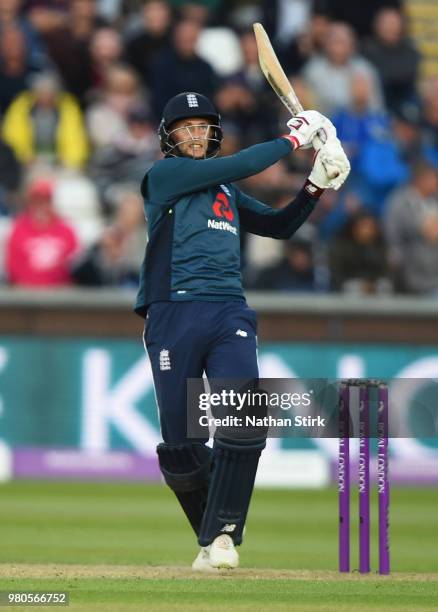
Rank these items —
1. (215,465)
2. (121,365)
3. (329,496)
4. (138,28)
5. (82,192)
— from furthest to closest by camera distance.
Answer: (138,28) < (82,192) < (121,365) < (329,496) < (215,465)

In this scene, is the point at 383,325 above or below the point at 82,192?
below

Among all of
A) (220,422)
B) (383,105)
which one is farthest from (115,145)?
(220,422)

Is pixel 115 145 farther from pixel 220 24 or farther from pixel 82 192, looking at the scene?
pixel 220 24

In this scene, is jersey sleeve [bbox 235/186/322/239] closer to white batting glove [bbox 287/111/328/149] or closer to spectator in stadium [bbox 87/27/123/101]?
white batting glove [bbox 287/111/328/149]

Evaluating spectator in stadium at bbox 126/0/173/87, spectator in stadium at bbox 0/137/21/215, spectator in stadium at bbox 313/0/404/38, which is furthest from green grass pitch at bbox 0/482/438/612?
spectator in stadium at bbox 313/0/404/38

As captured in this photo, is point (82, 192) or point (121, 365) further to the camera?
point (82, 192)

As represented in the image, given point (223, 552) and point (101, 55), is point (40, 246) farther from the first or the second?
point (223, 552)

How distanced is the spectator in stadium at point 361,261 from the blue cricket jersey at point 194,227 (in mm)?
6239

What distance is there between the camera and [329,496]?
12.2m

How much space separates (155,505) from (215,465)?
430 cm

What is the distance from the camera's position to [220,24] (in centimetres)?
1630

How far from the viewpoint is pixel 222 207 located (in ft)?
24.6

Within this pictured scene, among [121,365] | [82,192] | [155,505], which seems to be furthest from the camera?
[82,192]

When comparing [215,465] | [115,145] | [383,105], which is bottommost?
[215,465]
